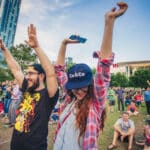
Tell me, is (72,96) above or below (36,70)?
below

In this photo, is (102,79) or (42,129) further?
(42,129)

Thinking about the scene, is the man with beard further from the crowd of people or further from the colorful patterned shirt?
the colorful patterned shirt

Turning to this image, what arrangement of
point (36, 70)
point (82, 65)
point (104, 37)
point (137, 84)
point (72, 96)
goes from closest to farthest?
1. point (104, 37)
2. point (82, 65)
3. point (72, 96)
4. point (36, 70)
5. point (137, 84)

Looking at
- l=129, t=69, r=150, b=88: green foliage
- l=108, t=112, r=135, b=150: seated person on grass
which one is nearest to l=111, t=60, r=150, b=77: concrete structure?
l=129, t=69, r=150, b=88: green foliage

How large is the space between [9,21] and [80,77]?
406ft

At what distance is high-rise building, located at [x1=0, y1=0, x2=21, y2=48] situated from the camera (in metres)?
113

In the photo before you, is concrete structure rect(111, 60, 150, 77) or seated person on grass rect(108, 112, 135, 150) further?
concrete structure rect(111, 60, 150, 77)

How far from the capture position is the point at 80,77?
6.20 ft

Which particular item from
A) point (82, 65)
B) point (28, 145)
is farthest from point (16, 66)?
point (82, 65)

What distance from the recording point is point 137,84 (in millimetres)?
71438

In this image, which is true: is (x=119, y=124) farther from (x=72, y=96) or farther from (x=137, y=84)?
(x=137, y=84)

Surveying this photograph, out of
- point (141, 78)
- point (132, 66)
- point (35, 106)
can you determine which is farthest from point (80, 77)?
point (132, 66)

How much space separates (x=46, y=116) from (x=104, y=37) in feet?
4.26

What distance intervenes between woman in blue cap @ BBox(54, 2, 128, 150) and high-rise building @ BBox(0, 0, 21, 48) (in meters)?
115
